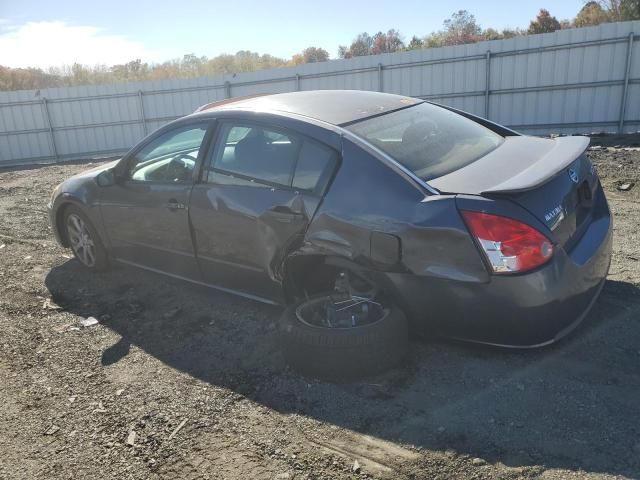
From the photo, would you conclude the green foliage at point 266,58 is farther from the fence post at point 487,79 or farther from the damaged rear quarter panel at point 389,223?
the damaged rear quarter panel at point 389,223

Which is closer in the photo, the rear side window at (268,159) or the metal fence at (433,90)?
the rear side window at (268,159)

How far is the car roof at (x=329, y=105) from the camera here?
11.8 ft

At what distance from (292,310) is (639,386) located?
77.2 inches

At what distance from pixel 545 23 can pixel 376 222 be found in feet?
124

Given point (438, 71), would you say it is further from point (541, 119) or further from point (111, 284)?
point (111, 284)

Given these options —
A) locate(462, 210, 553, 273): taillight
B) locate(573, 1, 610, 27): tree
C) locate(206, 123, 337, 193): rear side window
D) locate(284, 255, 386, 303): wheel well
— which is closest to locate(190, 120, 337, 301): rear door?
locate(206, 123, 337, 193): rear side window

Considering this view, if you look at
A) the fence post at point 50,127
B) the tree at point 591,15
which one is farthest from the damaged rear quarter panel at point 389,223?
the tree at point 591,15

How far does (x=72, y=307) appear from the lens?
15.1 ft

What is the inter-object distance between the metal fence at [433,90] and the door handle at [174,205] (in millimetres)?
11904

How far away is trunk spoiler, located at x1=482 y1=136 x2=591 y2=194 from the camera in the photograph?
2.75 meters

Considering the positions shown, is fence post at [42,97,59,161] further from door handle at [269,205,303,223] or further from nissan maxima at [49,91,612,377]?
door handle at [269,205,303,223]

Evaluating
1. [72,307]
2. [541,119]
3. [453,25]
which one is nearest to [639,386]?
[72,307]

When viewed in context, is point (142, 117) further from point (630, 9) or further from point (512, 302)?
point (630, 9)

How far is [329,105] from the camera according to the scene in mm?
3795
